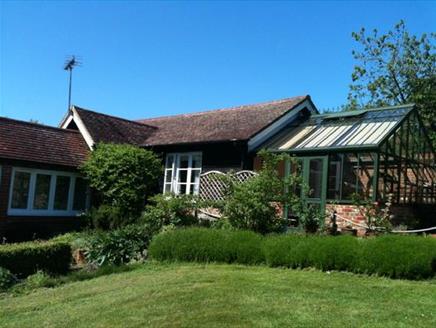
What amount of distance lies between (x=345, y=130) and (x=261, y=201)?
549 centimetres

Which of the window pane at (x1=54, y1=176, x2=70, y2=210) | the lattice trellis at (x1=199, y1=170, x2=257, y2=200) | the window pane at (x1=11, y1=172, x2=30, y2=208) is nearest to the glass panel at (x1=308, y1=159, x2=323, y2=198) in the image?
the lattice trellis at (x1=199, y1=170, x2=257, y2=200)

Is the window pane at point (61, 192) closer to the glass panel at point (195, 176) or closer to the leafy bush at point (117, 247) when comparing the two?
the glass panel at point (195, 176)

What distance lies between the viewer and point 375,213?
13.8 meters

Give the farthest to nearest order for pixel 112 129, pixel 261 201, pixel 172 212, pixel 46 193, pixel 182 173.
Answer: pixel 112 129 → pixel 182 173 → pixel 46 193 → pixel 172 212 → pixel 261 201

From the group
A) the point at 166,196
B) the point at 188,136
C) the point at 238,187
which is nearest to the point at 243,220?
the point at 238,187

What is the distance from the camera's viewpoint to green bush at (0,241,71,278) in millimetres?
11438

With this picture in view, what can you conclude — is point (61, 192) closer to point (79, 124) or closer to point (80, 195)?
point (80, 195)

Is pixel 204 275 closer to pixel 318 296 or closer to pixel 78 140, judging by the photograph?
pixel 318 296

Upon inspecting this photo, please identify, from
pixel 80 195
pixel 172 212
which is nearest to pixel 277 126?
pixel 172 212

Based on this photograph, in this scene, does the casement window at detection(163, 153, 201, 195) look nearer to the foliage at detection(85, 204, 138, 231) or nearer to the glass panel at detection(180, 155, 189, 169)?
the glass panel at detection(180, 155, 189, 169)

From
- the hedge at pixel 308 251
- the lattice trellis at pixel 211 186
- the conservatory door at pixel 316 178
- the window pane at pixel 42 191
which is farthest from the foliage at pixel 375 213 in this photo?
the window pane at pixel 42 191

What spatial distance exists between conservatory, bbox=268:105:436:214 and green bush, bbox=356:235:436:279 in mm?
4714

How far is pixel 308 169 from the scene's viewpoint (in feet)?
55.2

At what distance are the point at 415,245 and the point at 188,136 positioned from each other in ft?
42.3
